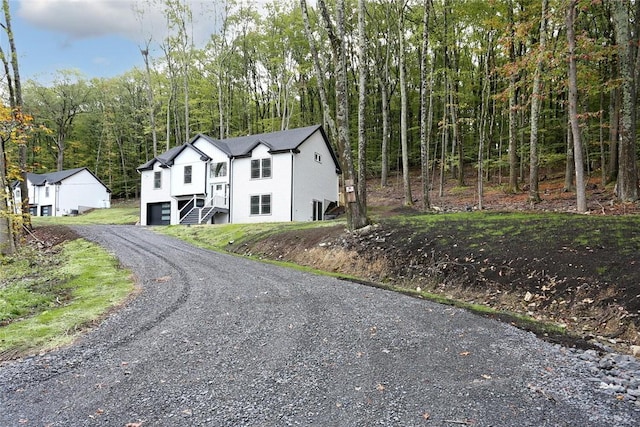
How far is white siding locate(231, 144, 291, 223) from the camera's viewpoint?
23203mm

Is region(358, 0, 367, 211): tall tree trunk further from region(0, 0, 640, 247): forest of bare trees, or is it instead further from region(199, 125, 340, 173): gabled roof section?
region(199, 125, 340, 173): gabled roof section

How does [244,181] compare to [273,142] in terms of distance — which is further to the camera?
[273,142]

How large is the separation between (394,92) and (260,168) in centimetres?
1768

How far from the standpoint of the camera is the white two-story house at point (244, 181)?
2348 centimetres

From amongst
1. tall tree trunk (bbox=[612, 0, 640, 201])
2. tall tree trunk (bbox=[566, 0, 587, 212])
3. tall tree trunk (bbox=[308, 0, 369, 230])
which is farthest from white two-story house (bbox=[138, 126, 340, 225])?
tall tree trunk (bbox=[612, 0, 640, 201])

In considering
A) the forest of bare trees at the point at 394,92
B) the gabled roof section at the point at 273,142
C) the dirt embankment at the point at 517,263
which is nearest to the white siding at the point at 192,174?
the gabled roof section at the point at 273,142

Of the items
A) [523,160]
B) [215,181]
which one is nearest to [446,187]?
[523,160]

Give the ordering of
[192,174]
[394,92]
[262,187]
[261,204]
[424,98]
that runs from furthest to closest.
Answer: [394,92] < [192,174] < [261,204] < [262,187] < [424,98]

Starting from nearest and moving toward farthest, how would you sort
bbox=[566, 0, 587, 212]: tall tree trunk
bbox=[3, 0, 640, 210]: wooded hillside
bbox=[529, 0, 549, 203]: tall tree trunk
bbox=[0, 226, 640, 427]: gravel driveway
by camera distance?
bbox=[0, 226, 640, 427]: gravel driveway, bbox=[566, 0, 587, 212]: tall tree trunk, bbox=[3, 0, 640, 210]: wooded hillside, bbox=[529, 0, 549, 203]: tall tree trunk

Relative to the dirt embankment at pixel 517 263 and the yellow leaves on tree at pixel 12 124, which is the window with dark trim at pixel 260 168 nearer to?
the dirt embankment at pixel 517 263

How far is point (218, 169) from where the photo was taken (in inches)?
1013

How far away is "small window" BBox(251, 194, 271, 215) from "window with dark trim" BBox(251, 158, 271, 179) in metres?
1.29

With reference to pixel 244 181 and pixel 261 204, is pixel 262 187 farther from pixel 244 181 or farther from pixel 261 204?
pixel 244 181

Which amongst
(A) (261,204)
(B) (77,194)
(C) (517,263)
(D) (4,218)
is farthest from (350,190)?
(B) (77,194)
